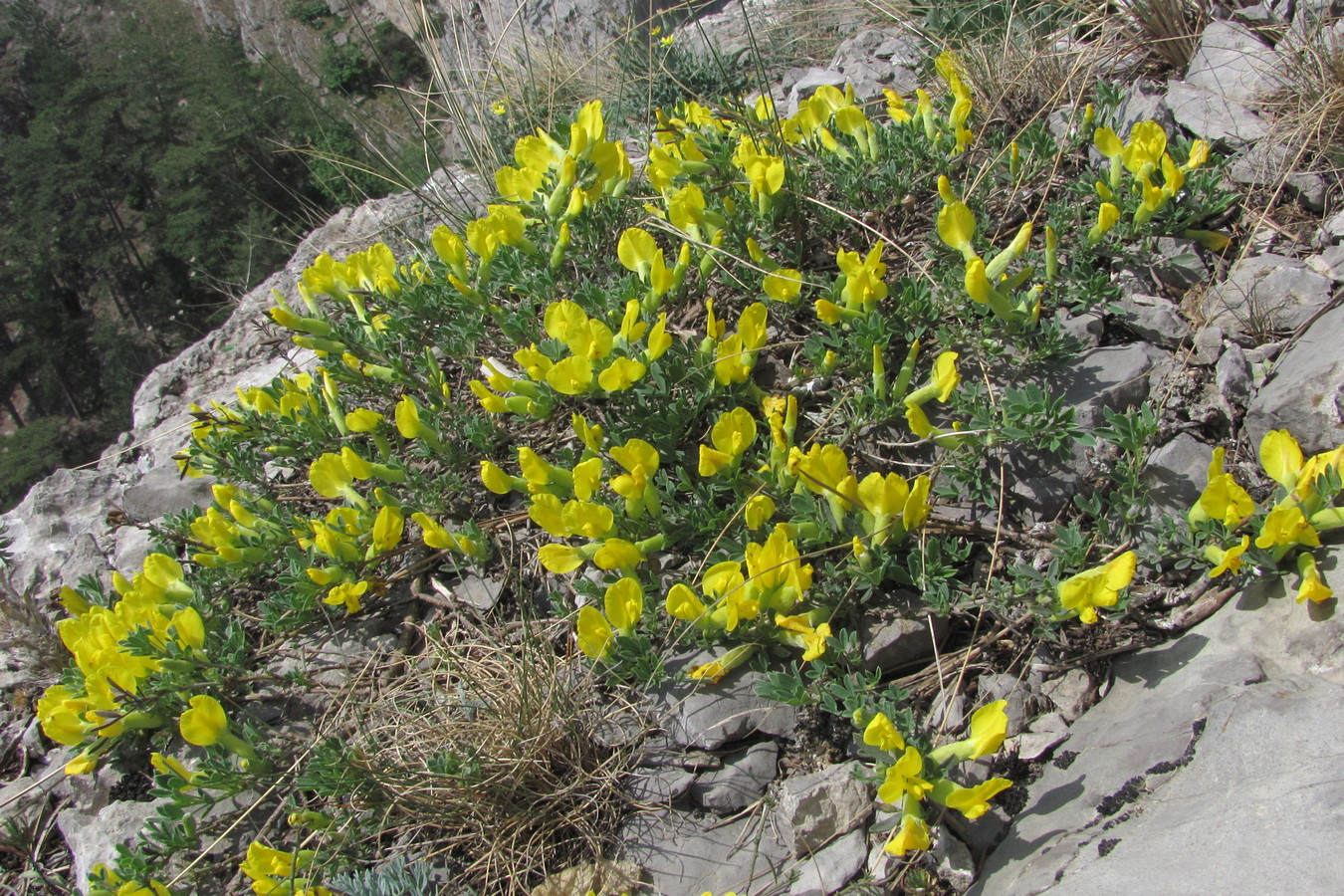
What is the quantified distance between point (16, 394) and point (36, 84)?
45.9ft

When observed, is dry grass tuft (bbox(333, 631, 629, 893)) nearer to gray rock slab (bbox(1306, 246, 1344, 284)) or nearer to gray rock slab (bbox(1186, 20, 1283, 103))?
gray rock slab (bbox(1306, 246, 1344, 284))

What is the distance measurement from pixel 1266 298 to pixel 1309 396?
0.50 meters

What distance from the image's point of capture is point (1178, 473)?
2162 millimetres

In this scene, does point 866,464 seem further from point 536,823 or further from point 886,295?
point 536,823

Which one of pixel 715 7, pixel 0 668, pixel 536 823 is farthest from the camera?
pixel 715 7

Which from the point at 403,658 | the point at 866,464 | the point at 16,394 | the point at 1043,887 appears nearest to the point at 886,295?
the point at 866,464

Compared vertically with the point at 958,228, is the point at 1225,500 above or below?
below

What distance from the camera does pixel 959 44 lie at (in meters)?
4.07

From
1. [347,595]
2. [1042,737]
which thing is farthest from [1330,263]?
[347,595]

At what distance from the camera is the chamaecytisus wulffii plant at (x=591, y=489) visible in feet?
6.89

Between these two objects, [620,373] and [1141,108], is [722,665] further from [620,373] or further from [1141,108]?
[1141,108]

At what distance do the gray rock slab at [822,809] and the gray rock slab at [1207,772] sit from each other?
29cm

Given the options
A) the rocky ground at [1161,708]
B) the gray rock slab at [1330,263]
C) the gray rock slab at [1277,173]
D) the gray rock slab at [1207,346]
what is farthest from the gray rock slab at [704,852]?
the gray rock slab at [1277,173]

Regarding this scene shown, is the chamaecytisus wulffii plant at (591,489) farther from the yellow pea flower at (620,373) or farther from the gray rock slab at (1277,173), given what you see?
the gray rock slab at (1277,173)
